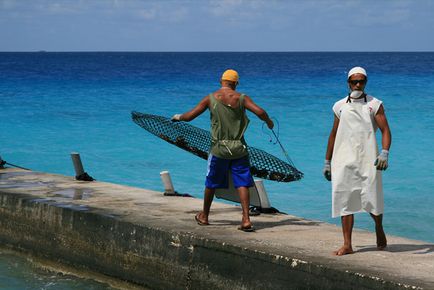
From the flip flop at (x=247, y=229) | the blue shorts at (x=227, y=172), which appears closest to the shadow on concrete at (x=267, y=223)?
the flip flop at (x=247, y=229)

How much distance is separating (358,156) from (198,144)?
10.4 ft

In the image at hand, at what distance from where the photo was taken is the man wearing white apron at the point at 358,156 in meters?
6.89

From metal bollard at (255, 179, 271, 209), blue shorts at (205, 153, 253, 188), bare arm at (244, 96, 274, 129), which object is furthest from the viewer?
metal bollard at (255, 179, 271, 209)

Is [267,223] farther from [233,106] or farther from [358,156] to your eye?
[358,156]

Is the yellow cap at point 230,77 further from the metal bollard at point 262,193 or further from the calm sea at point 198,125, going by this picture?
the calm sea at point 198,125

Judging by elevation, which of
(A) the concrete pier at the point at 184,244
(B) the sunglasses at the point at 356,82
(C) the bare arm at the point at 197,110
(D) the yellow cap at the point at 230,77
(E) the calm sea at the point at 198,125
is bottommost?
(A) the concrete pier at the point at 184,244

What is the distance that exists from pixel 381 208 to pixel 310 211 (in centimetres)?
857

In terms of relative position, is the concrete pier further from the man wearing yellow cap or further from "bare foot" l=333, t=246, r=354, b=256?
the man wearing yellow cap

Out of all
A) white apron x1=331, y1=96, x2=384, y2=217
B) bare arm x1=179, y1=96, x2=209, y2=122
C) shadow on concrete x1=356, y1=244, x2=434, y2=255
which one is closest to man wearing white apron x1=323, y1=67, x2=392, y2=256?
white apron x1=331, y1=96, x2=384, y2=217

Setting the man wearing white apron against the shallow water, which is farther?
the shallow water

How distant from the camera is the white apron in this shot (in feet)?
22.6

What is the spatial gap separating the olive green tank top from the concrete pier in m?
0.74

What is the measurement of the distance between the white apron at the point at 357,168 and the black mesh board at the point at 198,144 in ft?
7.31

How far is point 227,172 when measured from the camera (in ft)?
26.9
